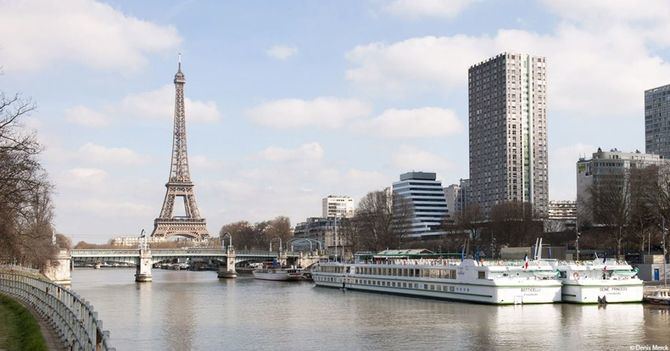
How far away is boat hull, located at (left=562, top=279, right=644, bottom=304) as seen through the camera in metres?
70.9

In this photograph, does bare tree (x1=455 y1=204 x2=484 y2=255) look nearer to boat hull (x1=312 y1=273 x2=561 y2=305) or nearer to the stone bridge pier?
the stone bridge pier

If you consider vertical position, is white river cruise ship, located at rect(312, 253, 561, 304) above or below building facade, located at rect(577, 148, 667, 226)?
below

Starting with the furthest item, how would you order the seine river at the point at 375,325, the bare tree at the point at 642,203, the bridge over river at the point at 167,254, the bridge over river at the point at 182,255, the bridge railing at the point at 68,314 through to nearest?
the bridge over river at the point at 167,254
the bridge over river at the point at 182,255
the bare tree at the point at 642,203
the seine river at the point at 375,325
the bridge railing at the point at 68,314

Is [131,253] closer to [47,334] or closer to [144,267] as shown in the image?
[144,267]

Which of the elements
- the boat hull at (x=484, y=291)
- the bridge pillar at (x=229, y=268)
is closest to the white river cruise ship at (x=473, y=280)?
the boat hull at (x=484, y=291)

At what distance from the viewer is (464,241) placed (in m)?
149

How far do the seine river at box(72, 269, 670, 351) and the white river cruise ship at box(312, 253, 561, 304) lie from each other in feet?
5.60

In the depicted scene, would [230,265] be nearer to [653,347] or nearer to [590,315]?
[590,315]

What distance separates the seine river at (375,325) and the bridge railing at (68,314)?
6.30 meters

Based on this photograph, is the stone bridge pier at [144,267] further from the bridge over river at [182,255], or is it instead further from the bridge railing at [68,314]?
the bridge railing at [68,314]

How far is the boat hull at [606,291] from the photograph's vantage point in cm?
7094

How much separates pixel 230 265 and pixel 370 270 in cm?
6053

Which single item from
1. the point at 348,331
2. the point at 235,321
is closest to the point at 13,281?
the point at 235,321

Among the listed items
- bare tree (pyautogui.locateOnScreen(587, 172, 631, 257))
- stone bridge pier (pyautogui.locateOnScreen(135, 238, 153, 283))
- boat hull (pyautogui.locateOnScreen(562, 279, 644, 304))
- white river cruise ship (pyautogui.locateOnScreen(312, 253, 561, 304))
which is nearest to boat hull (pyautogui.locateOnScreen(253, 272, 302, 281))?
stone bridge pier (pyautogui.locateOnScreen(135, 238, 153, 283))
